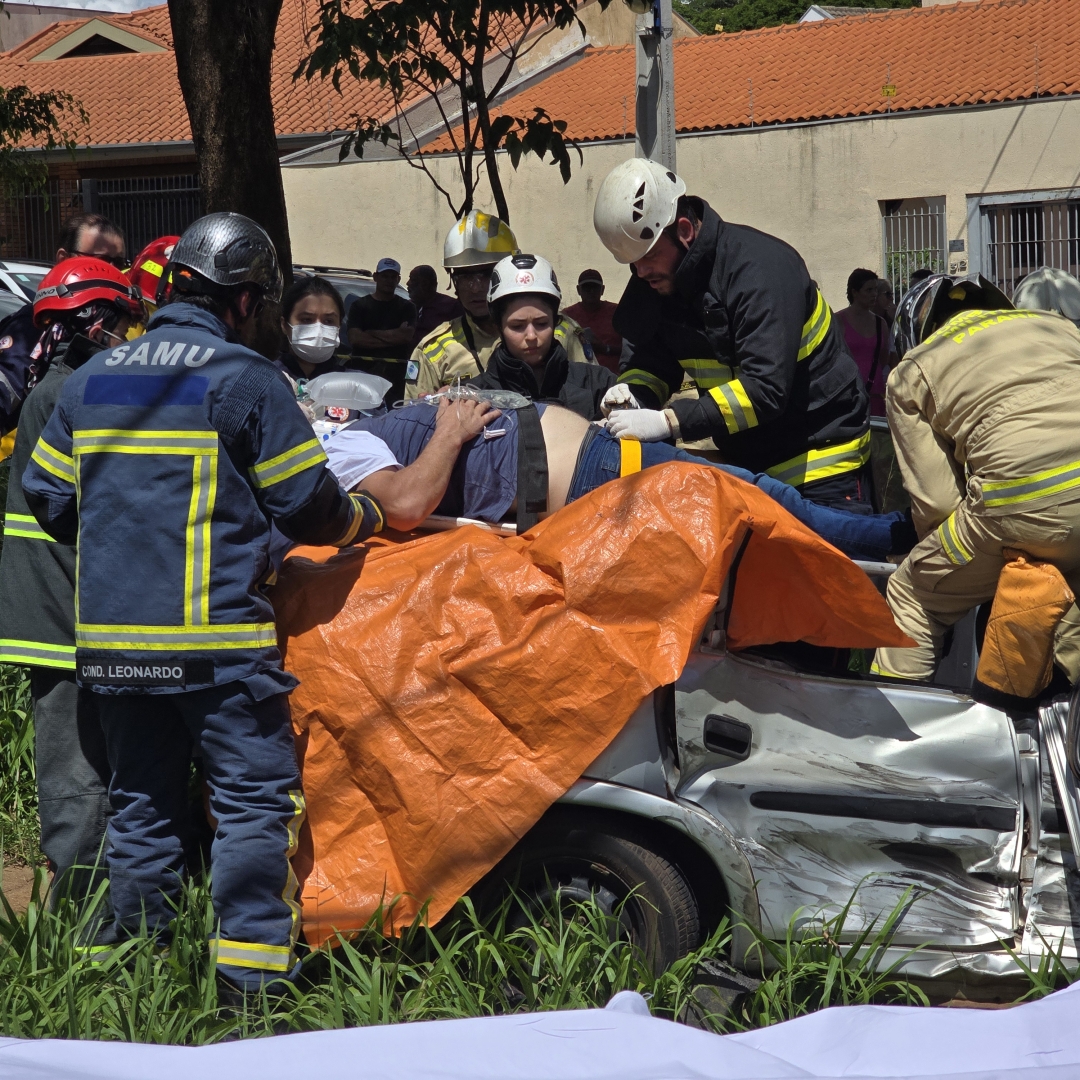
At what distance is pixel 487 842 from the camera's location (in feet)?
9.32

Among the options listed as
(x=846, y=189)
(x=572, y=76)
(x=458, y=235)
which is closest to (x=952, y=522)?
(x=458, y=235)

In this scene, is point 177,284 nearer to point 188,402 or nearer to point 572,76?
point 188,402

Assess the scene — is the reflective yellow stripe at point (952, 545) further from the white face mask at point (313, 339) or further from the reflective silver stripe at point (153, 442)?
the white face mask at point (313, 339)

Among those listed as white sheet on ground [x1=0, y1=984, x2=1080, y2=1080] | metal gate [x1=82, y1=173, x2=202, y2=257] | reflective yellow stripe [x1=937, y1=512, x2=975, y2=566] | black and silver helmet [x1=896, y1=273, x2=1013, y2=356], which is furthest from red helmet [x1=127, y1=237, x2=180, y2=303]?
metal gate [x1=82, y1=173, x2=202, y2=257]

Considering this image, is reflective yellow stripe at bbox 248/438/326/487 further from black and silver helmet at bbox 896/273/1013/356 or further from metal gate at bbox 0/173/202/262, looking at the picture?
metal gate at bbox 0/173/202/262

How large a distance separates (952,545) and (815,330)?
0.94 meters

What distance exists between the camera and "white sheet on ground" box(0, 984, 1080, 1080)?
1.97 m

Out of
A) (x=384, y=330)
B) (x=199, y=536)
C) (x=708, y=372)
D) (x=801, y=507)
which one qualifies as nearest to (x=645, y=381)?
(x=708, y=372)

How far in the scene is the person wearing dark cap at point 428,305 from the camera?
8.92m

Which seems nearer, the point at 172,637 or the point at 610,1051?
the point at 610,1051

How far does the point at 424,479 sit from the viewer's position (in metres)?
3.37

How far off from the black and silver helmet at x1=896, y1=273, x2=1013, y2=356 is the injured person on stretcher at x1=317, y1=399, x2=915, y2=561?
0.61 meters

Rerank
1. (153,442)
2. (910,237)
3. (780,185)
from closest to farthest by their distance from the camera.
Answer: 1. (153,442)
2. (910,237)
3. (780,185)

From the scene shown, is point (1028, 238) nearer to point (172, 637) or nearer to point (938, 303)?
point (938, 303)
